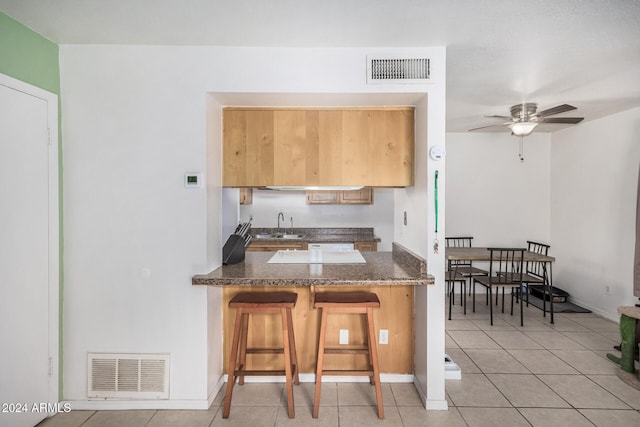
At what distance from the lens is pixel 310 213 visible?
5.24 meters

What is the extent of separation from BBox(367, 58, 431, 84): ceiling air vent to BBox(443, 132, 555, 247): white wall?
3.12 m

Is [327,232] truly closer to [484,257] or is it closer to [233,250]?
[484,257]

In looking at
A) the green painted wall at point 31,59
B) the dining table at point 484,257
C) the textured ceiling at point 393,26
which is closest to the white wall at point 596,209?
the dining table at point 484,257

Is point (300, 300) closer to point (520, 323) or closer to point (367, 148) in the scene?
point (367, 148)

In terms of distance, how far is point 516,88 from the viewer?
3045 mm

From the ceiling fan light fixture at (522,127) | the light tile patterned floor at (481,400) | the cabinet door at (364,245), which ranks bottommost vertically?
the light tile patterned floor at (481,400)

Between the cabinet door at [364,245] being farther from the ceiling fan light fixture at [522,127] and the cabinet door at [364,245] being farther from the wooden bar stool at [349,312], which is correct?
the wooden bar stool at [349,312]

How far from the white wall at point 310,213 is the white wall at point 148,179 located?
2.99 m

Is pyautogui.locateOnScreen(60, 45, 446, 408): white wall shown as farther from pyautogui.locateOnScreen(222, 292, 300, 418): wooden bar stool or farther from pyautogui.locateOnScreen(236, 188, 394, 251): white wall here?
pyautogui.locateOnScreen(236, 188, 394, 251): white wall

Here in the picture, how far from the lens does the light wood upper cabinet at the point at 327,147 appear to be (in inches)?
96.3

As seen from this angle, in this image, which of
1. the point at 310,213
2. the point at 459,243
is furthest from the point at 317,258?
the point at 459,243

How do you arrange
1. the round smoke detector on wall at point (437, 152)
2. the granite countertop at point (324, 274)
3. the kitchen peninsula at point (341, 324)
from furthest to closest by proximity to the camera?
the kitchen peninsula at point (341, 324) < the round smoke detector on wall at point (437, 152) < the granite countertop at point (324, 274)

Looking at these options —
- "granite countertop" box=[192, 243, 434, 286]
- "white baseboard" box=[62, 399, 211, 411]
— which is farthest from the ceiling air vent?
"white baseboard" box=[62, 399, 211, 411]

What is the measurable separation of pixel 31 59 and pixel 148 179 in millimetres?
950
